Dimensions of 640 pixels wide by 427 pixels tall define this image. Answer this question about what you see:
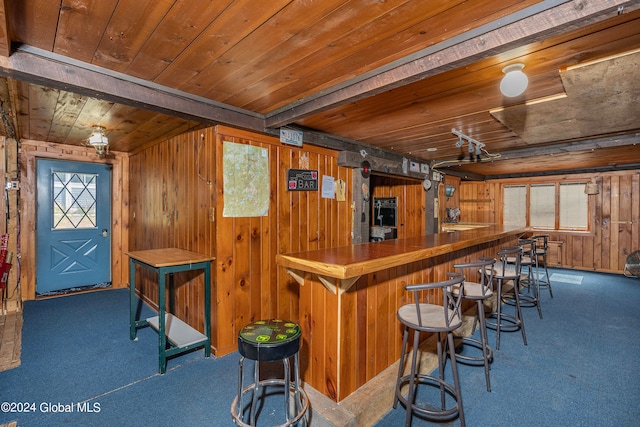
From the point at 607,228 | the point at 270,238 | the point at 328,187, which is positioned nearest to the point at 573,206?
the point at 607,228

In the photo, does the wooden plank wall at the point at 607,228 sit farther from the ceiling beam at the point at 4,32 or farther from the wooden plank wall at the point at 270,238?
the ceiling beam at the point at 4,32

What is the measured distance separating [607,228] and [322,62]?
24.9 feet

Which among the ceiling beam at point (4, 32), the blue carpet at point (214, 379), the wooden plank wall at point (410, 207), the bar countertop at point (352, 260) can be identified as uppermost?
the ceiling beam at point (4, 32)

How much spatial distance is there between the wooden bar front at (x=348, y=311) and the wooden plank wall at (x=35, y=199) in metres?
4.31

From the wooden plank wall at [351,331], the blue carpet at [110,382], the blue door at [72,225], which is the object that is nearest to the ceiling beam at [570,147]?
the wooden plank wall at [351,331]

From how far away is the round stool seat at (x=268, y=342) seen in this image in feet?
4.89

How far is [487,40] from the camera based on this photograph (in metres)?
1.47

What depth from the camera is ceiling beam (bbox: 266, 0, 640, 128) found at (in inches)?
48.7

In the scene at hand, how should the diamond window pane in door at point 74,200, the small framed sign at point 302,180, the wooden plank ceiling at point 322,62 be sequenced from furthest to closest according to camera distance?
the diamond window pane in door at point 74,200 < the small framed sign at point 302,180 < the wooden plank ceiling at point 322,62

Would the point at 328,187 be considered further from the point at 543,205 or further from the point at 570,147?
the point at 543,205

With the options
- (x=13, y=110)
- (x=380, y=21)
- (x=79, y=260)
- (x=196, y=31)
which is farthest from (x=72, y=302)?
(x=380, y=21)

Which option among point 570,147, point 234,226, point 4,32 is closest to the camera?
point 4,32

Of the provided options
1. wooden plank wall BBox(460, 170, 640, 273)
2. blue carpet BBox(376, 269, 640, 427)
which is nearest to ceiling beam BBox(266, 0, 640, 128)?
blue carpet BBox(376, 269, 640, 427)

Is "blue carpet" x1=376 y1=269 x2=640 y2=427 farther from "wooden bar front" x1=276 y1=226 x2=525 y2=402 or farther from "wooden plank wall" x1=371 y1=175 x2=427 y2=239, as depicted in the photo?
"wooden plank wall" x1=371 y1=175 x2=427 y2=239
